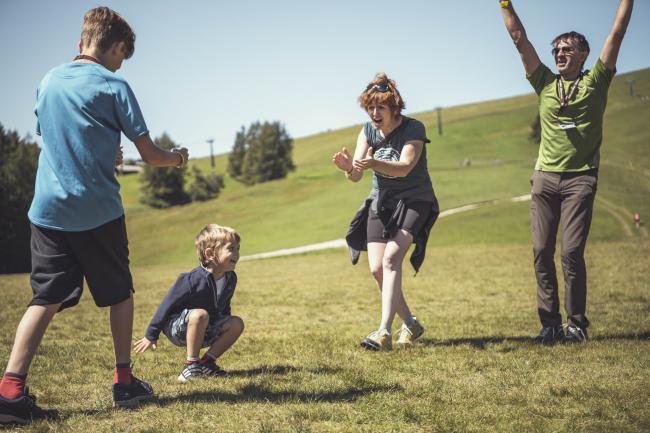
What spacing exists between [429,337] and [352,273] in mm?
10668

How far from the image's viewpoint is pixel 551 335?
274 inches

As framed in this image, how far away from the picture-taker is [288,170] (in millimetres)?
106812

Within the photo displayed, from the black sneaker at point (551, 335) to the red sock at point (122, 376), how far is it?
4403 millimetres

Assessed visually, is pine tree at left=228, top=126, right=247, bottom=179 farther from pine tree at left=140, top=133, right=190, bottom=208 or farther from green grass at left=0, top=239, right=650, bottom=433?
green grass at left=0, top=239, right=650, bottom=433

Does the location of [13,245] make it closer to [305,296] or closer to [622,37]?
[305,296]

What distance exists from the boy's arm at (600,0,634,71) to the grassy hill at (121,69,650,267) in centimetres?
2495

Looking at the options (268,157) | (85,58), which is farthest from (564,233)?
(268,157)

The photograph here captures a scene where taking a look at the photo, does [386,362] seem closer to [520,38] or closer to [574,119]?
[574,119]

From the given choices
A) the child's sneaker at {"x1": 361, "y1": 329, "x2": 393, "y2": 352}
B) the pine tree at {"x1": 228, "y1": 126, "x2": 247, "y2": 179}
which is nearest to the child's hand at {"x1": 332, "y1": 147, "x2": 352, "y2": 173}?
the child's sneaker at {"x1": 361, "y1": 329, "x2": 393, "y2": 352}

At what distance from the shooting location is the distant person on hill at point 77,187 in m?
4.31

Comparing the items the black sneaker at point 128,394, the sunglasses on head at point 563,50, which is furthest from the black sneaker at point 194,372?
the sunglasses on head at point 563,50

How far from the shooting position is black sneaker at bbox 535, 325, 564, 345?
22.6ft

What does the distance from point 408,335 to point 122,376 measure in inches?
131

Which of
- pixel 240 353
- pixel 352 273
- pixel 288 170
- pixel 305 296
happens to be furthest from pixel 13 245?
pixel 288 170
